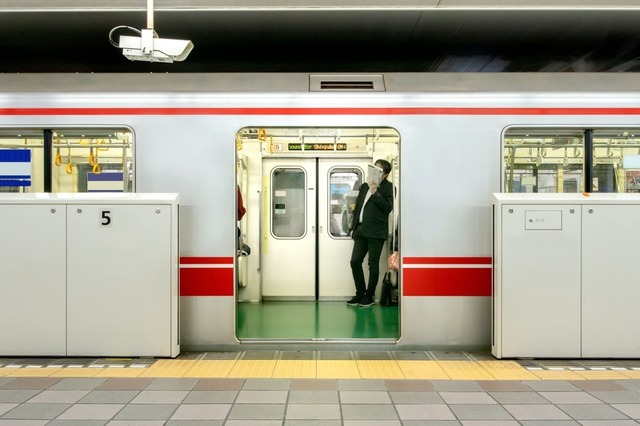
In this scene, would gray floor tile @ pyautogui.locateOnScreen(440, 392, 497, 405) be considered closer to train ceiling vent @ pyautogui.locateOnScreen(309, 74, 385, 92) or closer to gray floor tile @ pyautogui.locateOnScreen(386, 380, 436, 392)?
gray floor tile @ pyautogui.locateOnScreen(386, 380, 436, 392)

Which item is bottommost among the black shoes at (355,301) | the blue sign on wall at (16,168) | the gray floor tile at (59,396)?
the gray floor tile at (59,396)

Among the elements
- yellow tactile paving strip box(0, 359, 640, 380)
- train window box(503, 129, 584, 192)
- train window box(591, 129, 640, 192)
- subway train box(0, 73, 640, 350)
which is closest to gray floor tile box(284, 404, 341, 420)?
yellow tactile paving strip box(0, 359, 640, 380)

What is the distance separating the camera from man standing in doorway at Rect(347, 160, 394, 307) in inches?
254

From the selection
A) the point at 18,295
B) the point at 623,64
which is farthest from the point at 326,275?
the point at 623,64

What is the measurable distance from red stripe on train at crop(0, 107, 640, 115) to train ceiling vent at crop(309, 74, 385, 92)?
0.19 metres

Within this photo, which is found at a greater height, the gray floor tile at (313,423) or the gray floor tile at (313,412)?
the gray floor tile at (313,412)

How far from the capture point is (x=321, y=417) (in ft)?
10.7

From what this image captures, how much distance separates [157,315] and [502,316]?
9.92 ft

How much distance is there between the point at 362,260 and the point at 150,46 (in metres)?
4.04

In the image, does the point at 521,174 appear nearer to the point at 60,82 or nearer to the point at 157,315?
the point at 157,315

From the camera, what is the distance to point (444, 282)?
4.72 metres

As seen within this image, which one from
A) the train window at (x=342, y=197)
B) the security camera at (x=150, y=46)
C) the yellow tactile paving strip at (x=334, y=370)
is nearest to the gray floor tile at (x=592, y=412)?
the yellow tactile paving strip at (x=334, y=370)

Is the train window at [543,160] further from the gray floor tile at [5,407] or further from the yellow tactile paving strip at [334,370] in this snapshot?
the gray floor tile at [5,407]

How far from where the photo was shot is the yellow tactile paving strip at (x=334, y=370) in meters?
4.05
